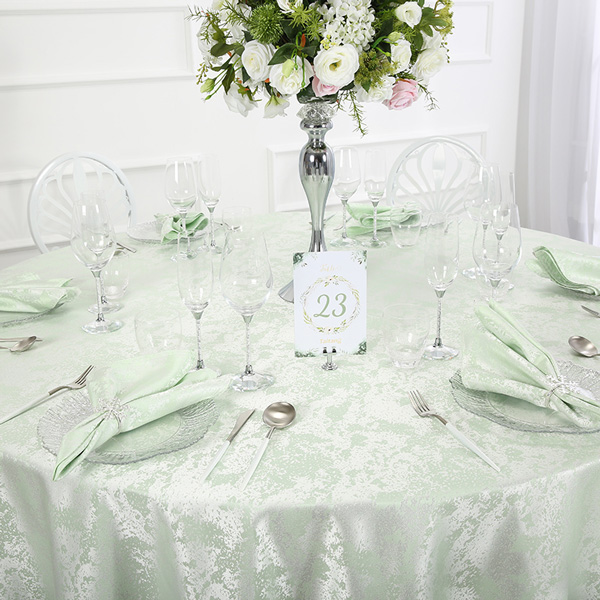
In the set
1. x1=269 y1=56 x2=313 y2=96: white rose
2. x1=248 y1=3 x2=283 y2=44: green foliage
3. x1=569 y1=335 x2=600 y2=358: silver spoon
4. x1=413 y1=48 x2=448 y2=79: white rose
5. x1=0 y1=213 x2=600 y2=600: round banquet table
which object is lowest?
x1=0 y1=213 x2=600 y2=600: round banquet table

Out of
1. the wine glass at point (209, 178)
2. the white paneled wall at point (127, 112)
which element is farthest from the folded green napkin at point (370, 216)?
the white paneled wall at point (127, 112)

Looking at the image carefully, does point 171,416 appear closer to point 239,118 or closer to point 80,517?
point 80,517

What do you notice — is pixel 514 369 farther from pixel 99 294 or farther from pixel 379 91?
pixel 99 294

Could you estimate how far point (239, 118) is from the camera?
12.9ft

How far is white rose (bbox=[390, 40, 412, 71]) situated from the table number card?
0.49 m

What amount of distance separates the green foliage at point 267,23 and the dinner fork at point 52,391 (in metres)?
0.80

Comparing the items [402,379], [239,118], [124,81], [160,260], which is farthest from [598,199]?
[402,379]

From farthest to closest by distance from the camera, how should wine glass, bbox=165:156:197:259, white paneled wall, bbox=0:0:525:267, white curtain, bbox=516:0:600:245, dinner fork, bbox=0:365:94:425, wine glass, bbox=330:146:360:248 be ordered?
white curtain, bbox=516:0:600:245, white paneled wall, bbox=0:0:525:267, wine glass, bbox=330:146:360:248, wine glass, bbox=165:156:197:259, dinner fork, bbox=0:365:94:425

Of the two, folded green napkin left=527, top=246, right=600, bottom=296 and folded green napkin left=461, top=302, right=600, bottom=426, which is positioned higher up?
folded green napkin left=527, top=246, right=600, bottom=296

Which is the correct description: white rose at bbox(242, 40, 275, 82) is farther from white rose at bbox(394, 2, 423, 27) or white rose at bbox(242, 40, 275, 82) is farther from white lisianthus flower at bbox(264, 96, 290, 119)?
white rose at bbox(394, 2, 423, 27)

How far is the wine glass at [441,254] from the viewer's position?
56.6 inches

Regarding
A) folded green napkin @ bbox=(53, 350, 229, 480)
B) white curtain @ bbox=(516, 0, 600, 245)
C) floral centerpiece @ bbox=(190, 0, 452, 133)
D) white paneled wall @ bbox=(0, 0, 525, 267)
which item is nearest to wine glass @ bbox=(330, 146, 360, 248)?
floral centerpiece @ bbox=(190, 0, 452, 133)

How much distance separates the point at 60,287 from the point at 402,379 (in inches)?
36.8

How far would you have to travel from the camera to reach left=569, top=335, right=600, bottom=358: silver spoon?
1.45 meters
